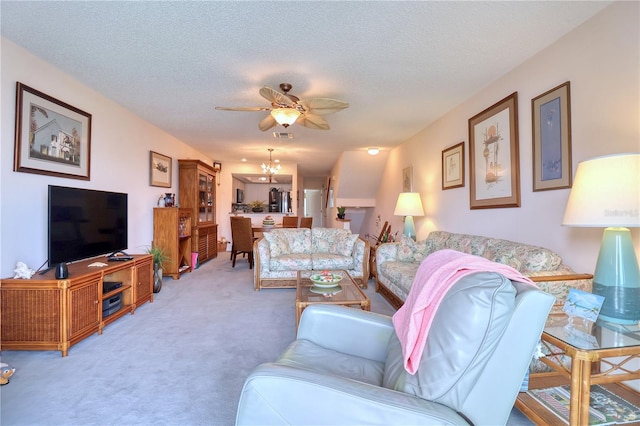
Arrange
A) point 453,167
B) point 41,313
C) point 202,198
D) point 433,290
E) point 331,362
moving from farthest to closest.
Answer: point 202,198 → point 453,167 → point 41,313 → point 331,362 → point 433,290

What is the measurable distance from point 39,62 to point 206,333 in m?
2.68

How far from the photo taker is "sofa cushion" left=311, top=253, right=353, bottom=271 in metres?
3.91

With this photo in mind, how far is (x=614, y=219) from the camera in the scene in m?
1.30

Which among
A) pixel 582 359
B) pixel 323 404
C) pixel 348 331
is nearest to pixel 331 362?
pixel 348 331

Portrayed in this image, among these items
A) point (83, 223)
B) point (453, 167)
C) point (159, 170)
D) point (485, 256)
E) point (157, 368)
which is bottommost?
point (157, 368)

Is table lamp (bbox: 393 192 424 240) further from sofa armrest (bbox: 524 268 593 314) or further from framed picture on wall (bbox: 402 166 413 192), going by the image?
sofa armrest (bbox: 524 268 593 314)

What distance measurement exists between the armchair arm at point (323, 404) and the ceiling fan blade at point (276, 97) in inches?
82.4

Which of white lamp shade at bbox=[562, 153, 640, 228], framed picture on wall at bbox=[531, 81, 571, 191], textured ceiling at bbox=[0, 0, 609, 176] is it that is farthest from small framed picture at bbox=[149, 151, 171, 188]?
white lamp shade at bbox=[562, 153, 640, 228]

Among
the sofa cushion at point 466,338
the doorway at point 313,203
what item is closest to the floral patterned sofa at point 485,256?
the sofa cushion at point 466,338

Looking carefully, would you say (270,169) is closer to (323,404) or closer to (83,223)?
(83,223)

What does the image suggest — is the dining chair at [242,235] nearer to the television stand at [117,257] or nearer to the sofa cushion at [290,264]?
the sofa cushion at [290,264]

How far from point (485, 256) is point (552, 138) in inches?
40.5

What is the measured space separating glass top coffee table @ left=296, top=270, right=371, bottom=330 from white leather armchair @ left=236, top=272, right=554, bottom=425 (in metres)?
1.20

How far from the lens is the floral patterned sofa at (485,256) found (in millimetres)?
1785
